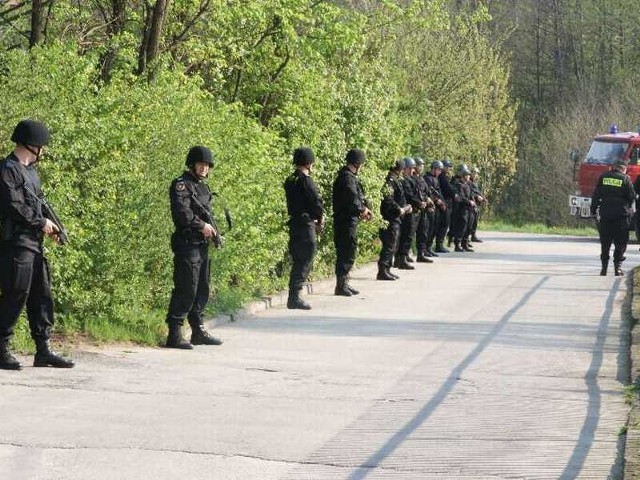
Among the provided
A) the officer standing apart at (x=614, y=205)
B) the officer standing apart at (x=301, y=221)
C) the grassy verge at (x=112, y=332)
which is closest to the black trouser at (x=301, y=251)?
the officer standing apart at (x=301, y=221)

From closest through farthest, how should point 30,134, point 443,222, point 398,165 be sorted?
point 30,134 → point 398,165 → point 443,222

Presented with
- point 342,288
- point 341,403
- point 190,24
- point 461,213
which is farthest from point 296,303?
point 461,213

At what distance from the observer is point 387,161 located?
2617cm

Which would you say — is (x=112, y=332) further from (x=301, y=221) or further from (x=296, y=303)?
(x=301, y=221)

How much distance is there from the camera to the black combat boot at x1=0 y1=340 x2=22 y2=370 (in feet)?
37.0

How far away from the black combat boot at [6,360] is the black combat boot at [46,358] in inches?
10.4

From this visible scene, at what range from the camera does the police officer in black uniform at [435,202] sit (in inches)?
1133

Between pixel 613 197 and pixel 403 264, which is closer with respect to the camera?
pixel 613 197

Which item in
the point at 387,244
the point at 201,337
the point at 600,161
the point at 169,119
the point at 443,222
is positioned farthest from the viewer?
the point at 600,161

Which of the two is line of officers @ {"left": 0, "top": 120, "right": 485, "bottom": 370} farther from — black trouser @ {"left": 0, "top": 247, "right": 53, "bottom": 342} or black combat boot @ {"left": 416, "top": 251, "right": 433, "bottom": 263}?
black combat boot @ {"left": 416, "top": 251, "right": 433, "bottom": 263}

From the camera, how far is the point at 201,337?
13844 mm

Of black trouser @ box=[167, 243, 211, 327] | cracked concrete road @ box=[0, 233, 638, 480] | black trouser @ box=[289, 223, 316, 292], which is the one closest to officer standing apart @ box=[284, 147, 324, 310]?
black trouser @ box=[289, 223, 316, 292]

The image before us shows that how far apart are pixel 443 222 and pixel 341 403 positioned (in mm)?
20740

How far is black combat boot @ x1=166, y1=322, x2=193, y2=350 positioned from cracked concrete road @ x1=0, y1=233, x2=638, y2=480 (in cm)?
20
